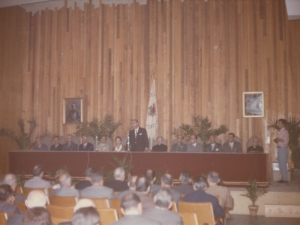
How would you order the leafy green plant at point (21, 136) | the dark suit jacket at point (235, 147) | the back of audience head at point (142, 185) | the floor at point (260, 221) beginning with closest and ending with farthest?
the back of audience head at point (142, 185) → the floor at point (260, 221) → the dark suit jacket at point (235, 147) → the leafy green plant at point (21, 136)

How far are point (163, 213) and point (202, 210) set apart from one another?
962 millimetres

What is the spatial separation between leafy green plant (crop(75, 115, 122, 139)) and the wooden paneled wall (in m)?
0.43

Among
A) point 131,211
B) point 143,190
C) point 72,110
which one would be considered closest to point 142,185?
point 143,190

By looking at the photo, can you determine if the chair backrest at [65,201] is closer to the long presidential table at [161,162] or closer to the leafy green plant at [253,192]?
Result: the long presidential table at [161,162]

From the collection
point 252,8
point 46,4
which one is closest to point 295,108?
point 252,8

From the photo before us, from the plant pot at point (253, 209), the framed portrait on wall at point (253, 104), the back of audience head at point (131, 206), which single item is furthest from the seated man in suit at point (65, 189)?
the framed portrait on wall at point (253, 104)

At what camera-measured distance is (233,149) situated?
10.5 metres

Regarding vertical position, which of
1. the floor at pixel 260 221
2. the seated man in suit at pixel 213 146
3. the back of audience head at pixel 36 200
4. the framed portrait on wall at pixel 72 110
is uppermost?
the framed portrait on wall at pixel 72 110

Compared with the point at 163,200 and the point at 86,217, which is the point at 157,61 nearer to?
the point at 163,200

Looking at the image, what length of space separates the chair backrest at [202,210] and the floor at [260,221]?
3179 mm

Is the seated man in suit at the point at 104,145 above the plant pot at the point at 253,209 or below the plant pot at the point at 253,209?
above

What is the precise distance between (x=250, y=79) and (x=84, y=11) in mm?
5935

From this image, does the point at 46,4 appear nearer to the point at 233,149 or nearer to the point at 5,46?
the point at 5,46

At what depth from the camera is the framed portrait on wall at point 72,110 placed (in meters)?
13.1
